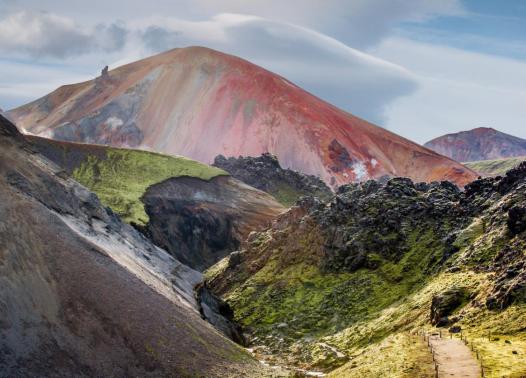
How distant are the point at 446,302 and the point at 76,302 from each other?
60.2 meters

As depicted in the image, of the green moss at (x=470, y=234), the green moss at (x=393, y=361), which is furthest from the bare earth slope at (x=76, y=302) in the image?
the green moss at (x=470, y=234)

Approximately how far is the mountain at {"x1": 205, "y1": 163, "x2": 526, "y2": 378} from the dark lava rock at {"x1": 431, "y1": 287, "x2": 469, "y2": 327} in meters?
0.18

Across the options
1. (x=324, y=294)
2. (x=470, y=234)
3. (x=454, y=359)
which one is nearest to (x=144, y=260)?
(x=324, y=294)

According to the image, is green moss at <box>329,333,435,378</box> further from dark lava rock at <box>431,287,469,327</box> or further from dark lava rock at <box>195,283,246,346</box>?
dark lava rock at <box>195,283,246,346</box>

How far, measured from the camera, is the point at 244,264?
182 meters

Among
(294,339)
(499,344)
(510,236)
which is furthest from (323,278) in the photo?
(499,344)

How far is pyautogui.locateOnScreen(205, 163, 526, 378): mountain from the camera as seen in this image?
104 m

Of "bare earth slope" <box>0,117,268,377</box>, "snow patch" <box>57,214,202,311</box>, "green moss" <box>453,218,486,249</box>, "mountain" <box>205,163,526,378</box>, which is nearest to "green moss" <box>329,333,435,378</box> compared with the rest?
"mountain" <box>205,163,526,378</box>

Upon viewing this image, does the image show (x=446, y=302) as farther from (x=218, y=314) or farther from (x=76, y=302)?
(x=76, y=302)

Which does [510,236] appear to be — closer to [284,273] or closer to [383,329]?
[383,329]

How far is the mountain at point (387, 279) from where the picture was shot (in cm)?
10406

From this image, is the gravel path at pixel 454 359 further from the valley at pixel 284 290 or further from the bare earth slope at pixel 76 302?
the bare earth slope at pixel 76 302

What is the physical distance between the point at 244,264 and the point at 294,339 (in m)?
47.8

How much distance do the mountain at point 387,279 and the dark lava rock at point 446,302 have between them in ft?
0.60
